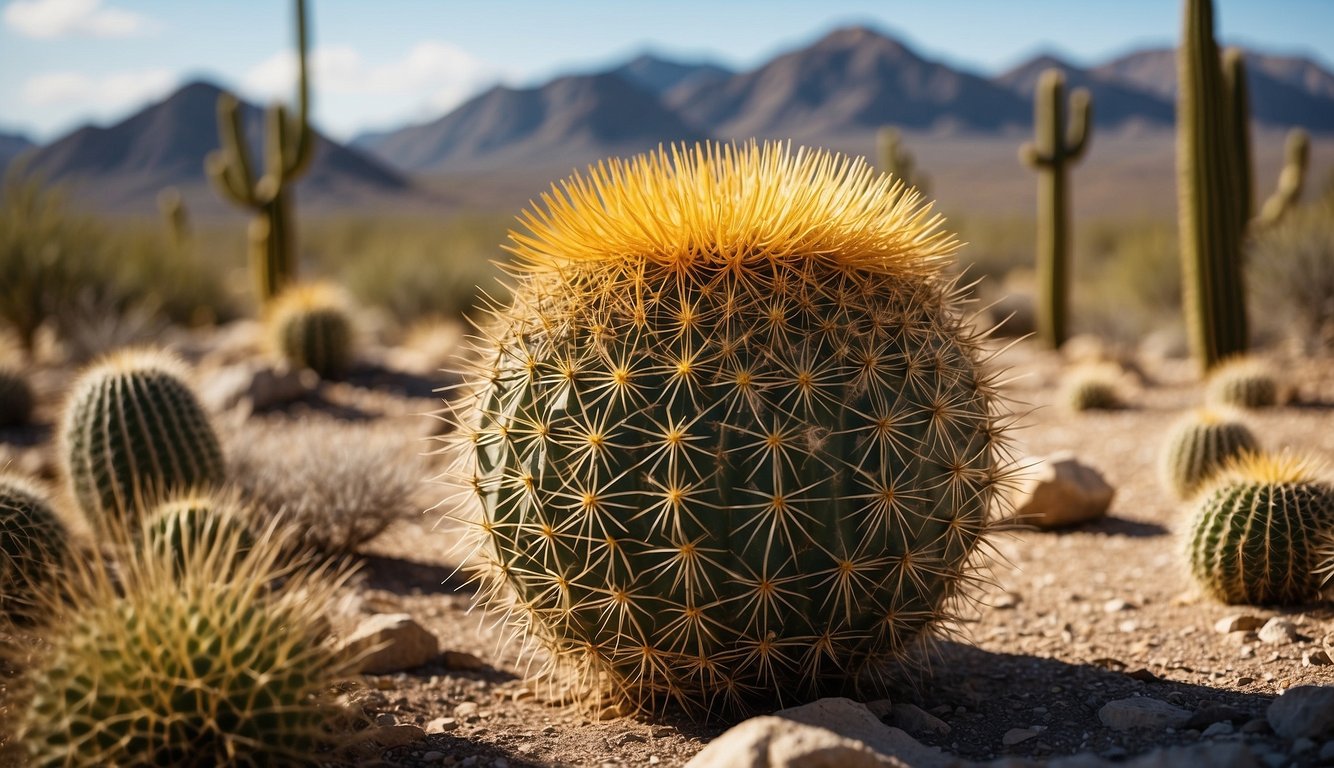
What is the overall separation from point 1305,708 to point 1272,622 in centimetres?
129

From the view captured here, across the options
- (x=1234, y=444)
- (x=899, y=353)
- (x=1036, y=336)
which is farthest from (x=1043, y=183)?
(x=899, y=353)

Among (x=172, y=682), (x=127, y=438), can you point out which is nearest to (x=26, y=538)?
(x=127, y=438)

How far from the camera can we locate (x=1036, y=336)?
15039 mm

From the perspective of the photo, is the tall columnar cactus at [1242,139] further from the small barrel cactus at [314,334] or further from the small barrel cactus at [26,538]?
the small barrel cactus at [26,538]

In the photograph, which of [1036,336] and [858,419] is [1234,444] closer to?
[858,419]

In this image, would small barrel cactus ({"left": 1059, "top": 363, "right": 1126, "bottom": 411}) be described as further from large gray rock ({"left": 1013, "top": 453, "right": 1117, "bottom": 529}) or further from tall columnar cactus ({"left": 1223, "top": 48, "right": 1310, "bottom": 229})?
large gray rock ({"left": 1013, "top": 453, "right": 1117, "bottom": 529})

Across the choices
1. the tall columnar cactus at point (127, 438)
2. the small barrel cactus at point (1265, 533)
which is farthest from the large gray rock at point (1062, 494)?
the tall columnar cactus at point (127, 438)

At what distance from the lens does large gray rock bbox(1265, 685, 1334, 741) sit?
9.63ft

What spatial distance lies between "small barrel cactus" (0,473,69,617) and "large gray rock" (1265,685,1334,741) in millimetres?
3905

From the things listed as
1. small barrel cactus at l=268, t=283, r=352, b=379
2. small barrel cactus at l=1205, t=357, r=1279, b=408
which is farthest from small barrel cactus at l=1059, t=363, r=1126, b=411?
small barrel cactus at l=268, t=283, r=352, b=379

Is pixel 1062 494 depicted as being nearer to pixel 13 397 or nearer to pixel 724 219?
pixel 724 219

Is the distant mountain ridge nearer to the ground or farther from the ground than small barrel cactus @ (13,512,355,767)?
farther from the ground

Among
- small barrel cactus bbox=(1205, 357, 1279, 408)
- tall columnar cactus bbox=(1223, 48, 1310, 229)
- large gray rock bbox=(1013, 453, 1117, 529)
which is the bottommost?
large gray rock bbox=(1013, 453, 1117, 529)

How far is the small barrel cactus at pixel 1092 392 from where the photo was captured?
9883 mm
